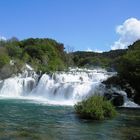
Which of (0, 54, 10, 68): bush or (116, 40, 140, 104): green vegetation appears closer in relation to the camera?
(116, 40, 140, 104): green vegetation

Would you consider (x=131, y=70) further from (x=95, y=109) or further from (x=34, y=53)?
(x=34, y=53)

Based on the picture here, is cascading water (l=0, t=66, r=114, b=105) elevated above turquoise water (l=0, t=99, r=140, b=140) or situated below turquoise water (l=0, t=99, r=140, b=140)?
above

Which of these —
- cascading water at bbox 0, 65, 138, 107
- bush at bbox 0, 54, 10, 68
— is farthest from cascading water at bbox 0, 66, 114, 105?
bush at bbox 0, 54, 10, 68

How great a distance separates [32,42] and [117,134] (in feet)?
228

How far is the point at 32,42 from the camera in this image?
90875mm

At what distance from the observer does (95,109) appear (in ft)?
96.0

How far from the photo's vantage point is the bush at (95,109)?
2930cm

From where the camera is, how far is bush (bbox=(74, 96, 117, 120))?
1153 inches

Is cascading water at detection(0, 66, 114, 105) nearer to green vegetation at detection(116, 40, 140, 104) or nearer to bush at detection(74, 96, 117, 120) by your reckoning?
green vegetation at detection(116, 40, 140, 104)

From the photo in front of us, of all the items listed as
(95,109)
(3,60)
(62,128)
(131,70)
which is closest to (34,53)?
(3,60)

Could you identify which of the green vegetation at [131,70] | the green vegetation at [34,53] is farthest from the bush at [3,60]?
the green vegetation at [131,70]

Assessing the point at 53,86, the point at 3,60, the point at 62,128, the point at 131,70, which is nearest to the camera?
the point at 62,128

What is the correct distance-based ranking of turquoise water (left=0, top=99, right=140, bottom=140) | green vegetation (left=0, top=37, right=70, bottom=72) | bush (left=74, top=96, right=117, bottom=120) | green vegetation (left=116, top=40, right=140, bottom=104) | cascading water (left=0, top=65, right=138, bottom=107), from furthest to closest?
green vegetation (left=0, top=37, right=70, bottom=72), cascading water (left=0, top=65, right=138, bottom=107), green vegetation (left=116, top=40, right=140, bottom=104), bush (left=74, top=96, right=117, bottom=120), turquoise water (left=0, top=99, right=140, bottom=140)

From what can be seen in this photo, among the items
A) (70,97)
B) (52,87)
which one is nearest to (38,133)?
(70,97)
